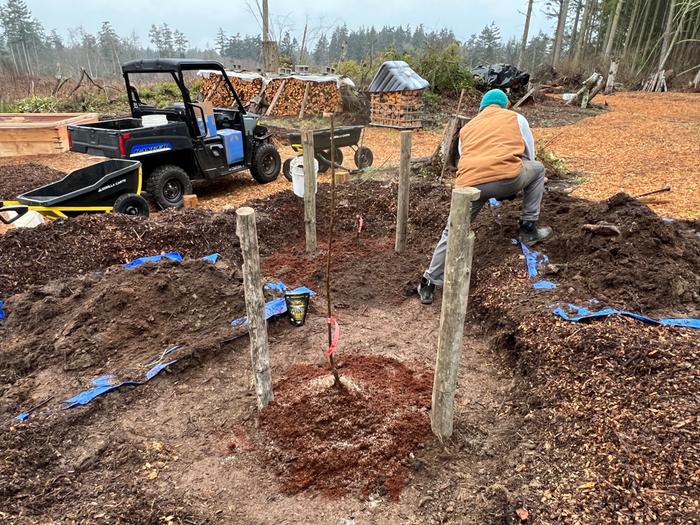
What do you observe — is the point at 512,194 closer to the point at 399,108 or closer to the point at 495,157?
the point at 495,157

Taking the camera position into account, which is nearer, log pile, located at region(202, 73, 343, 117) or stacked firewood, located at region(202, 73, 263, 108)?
log pile, located at region(202, 73, 343, 117)

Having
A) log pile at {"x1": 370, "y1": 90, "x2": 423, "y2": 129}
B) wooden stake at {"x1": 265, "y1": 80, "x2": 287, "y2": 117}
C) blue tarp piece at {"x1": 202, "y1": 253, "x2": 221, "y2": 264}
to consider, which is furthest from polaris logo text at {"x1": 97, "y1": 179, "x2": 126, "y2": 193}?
log pile at {"x1": 370, "y1": 90, "x2": 423, "y2": 129}

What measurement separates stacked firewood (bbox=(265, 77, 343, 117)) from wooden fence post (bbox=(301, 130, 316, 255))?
370 inches

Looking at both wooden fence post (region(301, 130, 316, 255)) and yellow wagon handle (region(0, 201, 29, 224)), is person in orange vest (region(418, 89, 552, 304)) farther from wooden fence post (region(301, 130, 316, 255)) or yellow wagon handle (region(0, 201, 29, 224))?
yellow wagon handle (region(0, 201, 29, 224))

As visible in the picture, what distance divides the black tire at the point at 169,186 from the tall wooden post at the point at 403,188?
138 inches

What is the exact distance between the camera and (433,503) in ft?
7.74

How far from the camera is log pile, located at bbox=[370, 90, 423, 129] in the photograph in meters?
13.3

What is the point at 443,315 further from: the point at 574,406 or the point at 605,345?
the point at 605,345

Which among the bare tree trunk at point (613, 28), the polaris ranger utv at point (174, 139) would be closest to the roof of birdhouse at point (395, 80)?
the polaris ranger utv at point (174, 139)

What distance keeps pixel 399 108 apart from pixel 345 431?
12056mm

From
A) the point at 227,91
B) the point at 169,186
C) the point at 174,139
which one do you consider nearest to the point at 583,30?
the point at 227,91

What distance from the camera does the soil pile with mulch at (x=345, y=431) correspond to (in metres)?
2.50

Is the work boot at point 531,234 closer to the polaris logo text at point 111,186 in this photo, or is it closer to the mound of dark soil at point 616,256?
the mound of dark soil at point 616,256

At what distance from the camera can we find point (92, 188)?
5.56 meters
